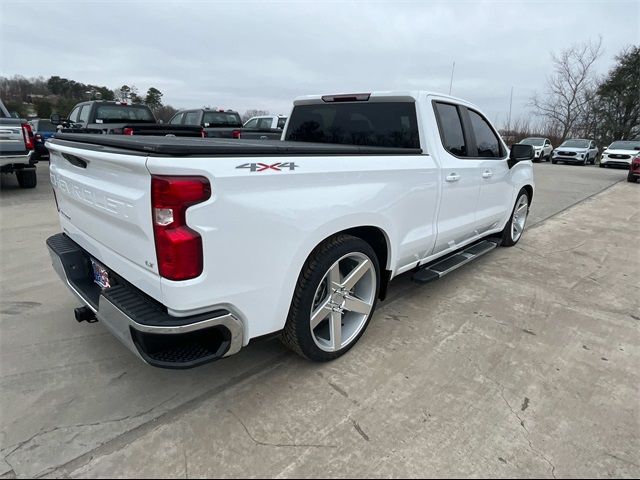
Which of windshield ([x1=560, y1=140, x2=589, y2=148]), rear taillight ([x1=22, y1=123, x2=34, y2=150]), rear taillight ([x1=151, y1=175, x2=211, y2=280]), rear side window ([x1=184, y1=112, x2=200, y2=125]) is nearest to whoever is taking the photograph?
rear taillight ([x1=151, y1=175, x2=211, y2=280])

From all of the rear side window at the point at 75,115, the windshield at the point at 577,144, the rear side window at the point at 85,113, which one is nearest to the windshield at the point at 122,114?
the rear side window at the point at 85,113

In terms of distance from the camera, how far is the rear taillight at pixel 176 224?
1806 mm

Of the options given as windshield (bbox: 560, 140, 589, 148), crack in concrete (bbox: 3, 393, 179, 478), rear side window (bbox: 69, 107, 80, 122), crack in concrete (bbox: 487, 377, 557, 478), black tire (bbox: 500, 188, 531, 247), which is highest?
rear side window (bbox: 69, 107, 80, 122)

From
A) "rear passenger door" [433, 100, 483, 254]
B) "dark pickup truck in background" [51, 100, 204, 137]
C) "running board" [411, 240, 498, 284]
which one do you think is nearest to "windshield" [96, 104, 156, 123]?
"dark pickup truck in background" [51, 100, 204, 137]

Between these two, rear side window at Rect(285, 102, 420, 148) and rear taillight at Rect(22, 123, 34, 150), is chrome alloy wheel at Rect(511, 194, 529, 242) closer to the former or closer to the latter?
rear side window at Rect(285, 102, 420, 148)

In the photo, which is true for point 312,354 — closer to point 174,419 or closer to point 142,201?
point 174,419

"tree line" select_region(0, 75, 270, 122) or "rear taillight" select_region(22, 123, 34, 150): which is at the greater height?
"tree line" select_region(0, 75, 270, 122)

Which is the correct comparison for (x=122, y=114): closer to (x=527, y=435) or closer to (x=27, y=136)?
(x=27, y=136)

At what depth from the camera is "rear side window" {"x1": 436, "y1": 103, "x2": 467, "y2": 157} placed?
141 inches

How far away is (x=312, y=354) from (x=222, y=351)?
749mm

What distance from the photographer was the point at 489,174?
4254mm

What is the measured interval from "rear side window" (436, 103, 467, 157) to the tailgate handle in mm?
2734

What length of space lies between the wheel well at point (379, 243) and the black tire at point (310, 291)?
200 millimetres

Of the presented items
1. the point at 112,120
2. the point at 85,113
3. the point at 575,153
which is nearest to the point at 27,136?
the point at 112,120
